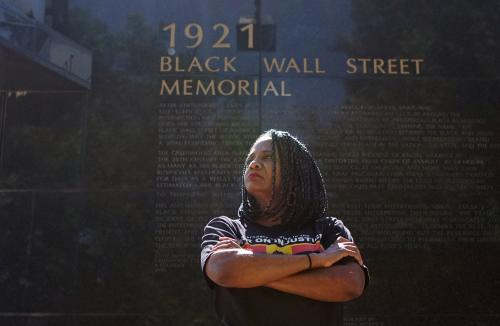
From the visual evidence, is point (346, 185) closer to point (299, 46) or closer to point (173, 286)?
point (299, 46)

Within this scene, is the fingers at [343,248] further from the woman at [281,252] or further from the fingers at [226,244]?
the fingers at [226,244]

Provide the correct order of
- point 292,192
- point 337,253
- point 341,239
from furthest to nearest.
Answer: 1. point 292,192
2. point 341,239
3. point 337,253

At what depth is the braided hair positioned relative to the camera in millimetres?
2336

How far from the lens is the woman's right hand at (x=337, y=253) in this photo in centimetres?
211

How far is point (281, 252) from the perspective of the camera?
2.21 m

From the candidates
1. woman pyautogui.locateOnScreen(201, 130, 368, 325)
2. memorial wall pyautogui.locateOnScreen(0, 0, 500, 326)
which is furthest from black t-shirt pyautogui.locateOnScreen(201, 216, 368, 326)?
memorial wall pyautogui.locateOnScreen(0, 0, 500, 326)

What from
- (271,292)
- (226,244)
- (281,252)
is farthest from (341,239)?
(226,244)

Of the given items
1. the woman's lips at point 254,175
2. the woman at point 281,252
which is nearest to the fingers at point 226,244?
the woman at point 281,252

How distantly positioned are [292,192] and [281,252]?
1.03ft

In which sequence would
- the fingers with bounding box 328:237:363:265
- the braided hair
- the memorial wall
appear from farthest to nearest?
the memorial wall, the braided hair, the fingers with bounding box 328:237:363:265

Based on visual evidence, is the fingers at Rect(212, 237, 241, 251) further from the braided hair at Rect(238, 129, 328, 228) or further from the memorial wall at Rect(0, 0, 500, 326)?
the memorial wall at Rect(0, 0, 500, 326)

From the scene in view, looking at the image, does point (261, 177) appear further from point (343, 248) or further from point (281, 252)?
point (343, 248)

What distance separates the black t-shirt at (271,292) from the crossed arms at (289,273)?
52 mm

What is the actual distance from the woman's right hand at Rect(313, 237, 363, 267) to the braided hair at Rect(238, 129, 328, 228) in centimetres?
20
